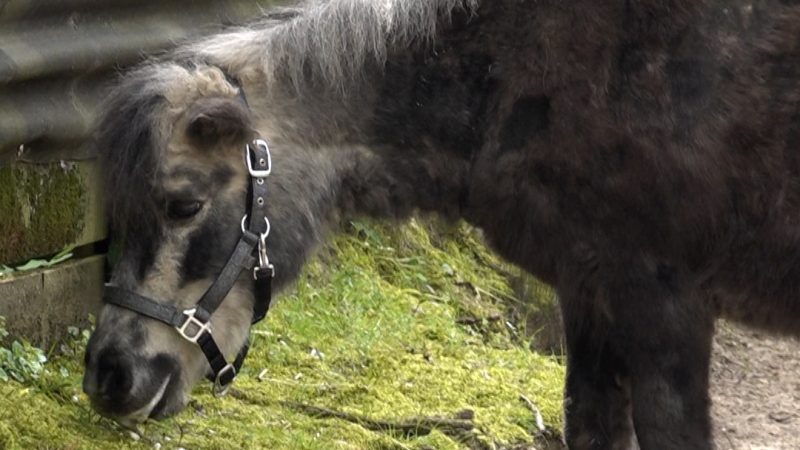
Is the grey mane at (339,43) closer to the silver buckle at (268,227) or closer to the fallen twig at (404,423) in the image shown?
the silver buckle at (268,227)

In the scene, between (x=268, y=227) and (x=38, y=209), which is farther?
(x=38, y=209)

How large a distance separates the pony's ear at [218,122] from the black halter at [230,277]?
66mm

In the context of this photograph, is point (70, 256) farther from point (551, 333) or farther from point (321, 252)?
point (551, 333)

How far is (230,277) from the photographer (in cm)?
521

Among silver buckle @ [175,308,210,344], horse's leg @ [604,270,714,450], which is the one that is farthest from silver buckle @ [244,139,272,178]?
horse's leg @ [604,270,714,450]

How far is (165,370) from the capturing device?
17.2 ft

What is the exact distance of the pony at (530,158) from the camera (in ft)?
16.9

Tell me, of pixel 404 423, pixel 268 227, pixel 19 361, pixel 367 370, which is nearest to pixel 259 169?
pixel 268 227

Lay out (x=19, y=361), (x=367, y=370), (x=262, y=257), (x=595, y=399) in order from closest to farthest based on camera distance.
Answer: (x=262, y=257)
(x=595, y=399)
(x=19, y=361)
(x=367, y=370)

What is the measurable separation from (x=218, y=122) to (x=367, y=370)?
2.02 m

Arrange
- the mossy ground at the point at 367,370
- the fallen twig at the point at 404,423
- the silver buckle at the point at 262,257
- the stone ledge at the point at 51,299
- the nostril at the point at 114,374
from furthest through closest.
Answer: the fallen twig at the point at 404,423, the stone ledge at the point at 51,299, the mossy ground at the point at 367,370, the silver buckle at the point at 262,257, the nostril at the point at 114,374

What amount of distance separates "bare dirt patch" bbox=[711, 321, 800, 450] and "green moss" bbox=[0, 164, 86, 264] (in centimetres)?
288

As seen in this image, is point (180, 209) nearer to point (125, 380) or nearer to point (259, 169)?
point (259, 169)

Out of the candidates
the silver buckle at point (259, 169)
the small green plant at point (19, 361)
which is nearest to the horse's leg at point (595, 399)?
the silver buckle at point (259, 169)
